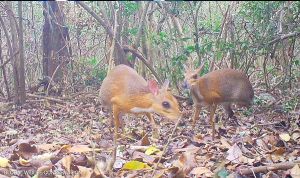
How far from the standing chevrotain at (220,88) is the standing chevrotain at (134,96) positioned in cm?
114

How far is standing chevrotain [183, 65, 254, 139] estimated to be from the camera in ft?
20.6

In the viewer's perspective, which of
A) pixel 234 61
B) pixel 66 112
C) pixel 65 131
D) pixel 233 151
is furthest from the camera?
pixel 66 112

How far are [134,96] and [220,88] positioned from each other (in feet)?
5.67

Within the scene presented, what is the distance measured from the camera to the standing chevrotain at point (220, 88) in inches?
247

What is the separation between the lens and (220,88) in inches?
258

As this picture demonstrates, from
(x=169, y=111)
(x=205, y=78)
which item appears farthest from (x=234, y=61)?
(x=169, y=111)

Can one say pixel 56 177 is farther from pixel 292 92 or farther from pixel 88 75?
pixel 88 75

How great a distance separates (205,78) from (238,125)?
3.19 ft

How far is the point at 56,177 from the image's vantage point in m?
2.85

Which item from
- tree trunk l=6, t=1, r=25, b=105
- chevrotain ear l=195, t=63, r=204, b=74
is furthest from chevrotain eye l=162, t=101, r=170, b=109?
tree trunk l=6, t=1, r=25, b=105

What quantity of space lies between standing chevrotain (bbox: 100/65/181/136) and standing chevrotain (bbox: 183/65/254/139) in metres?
1.14

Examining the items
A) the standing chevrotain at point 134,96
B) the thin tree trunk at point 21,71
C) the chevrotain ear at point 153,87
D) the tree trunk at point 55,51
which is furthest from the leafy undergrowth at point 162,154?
the tree trunk at point 55,51

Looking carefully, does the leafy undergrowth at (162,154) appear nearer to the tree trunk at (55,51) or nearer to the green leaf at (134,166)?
the green leaf at (134,166)

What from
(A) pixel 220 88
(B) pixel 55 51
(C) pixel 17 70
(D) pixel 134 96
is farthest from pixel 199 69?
(B) pixel 55 51
